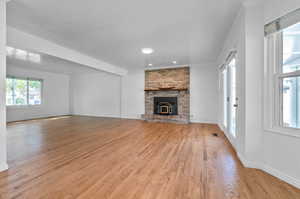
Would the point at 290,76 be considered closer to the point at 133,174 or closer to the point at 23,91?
the point at 133,174

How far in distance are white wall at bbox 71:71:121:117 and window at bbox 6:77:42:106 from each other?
186 cm

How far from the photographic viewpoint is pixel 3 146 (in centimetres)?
196

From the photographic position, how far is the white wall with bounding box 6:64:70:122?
6.24 m

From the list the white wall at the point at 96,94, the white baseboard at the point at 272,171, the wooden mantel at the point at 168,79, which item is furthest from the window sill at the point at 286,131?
the white wall at the point at 96,94

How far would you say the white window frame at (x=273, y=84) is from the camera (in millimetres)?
1926

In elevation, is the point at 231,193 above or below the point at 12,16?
below

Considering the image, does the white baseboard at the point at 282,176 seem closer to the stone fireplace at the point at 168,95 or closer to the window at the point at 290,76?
the window at the point at 290,76

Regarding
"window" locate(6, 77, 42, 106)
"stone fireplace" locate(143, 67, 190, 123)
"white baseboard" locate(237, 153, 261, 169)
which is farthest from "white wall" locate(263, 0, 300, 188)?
"window" locate(6, 77, 42, 106)

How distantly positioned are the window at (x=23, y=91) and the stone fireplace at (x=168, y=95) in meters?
5.71

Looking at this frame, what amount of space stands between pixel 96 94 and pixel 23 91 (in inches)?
130

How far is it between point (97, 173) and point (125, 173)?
15.7 inches

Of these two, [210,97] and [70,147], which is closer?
[70,147]

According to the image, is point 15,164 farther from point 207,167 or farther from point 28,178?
point 207,167

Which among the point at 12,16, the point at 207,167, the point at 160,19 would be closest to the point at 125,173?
the point at 207,167
